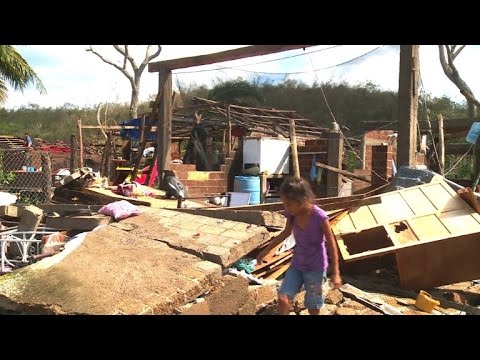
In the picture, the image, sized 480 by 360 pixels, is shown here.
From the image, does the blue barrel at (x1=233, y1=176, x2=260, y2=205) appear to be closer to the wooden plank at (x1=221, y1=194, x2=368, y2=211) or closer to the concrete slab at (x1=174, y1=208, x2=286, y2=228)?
the wooden plank at (x1=221, y1=194, x2=368, y2=211)

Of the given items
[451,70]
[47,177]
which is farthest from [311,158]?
[451,70]

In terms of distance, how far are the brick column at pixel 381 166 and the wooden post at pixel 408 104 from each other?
2.18 ft

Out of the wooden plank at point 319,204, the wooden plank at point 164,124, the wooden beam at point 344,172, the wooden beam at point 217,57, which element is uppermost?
the wooden beam at point 217,57

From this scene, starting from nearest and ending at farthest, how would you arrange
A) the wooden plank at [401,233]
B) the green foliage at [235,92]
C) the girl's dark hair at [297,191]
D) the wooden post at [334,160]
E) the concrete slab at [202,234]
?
the girl's dark hair at [297,191] → the concrete slab at [202,234] → the wooden plank at [401,233] → the wooden post at [334,160] → the green foliage at [235,92]

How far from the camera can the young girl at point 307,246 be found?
12.8 ft

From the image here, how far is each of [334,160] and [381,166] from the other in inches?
43.9

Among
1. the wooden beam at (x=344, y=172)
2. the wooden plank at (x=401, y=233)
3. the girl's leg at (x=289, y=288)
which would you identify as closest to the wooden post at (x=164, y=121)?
the wooden beam at (x=344, y=172)

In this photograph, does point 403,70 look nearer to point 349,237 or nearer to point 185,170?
point 349,237

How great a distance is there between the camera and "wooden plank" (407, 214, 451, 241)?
5.81m

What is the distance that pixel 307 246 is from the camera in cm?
403

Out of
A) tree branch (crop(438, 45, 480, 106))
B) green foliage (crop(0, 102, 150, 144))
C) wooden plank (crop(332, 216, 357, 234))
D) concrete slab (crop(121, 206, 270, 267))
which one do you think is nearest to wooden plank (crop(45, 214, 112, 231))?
concrete slab (crop(121, 206, 270, 267))

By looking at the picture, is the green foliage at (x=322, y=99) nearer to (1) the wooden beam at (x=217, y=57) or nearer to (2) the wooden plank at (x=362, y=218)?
(1) the wooden beam at (x=217, y=57)

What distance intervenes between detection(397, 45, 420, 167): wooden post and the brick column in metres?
0.66
